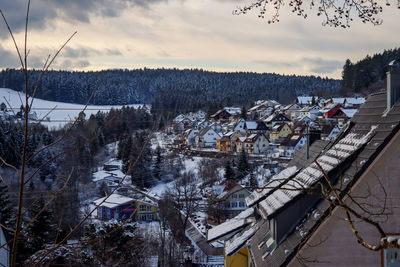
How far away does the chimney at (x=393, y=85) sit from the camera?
5.05 meters

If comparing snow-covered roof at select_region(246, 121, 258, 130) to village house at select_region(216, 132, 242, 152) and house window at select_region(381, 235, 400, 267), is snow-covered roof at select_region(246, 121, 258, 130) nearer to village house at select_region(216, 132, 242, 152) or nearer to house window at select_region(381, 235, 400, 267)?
village house at select_region(216, 132, 242, 152)

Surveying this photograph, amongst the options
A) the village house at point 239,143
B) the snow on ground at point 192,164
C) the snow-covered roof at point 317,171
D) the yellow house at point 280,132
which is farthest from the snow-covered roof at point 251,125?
the snow-covered roof at point 317,171

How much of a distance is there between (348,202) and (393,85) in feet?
6.20

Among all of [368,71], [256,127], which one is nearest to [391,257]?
[256,127]

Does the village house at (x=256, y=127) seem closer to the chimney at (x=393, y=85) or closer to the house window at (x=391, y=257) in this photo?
the chimney at (x=393, y=85)

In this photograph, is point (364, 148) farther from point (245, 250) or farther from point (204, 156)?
point (204, 156)

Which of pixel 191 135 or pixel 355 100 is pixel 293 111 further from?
pixel 191 135

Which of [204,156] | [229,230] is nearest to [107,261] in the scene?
[229,230]

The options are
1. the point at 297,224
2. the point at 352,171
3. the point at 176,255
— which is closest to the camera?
the point at 352,171

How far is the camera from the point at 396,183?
14.3 feet

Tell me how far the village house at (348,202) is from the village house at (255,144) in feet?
137

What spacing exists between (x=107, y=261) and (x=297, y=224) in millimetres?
7789

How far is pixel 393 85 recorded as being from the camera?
5078 mm

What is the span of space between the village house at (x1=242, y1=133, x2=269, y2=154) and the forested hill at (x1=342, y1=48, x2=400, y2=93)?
97.5 ft
